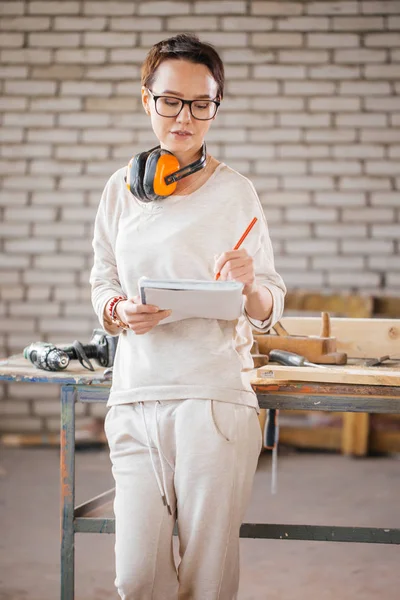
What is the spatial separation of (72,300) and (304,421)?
190cm

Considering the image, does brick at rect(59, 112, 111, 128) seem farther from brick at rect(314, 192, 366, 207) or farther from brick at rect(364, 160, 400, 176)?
brick at rect(364, 160, 400, 176)

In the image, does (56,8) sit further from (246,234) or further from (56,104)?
(246,234)

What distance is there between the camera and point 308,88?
17.9 ft

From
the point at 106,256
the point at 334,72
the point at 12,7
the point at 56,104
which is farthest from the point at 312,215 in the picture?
the point at 106,256

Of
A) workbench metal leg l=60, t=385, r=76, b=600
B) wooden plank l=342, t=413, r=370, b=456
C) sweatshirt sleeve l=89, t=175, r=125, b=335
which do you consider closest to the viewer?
sweatshirt sleeve l=89, t=175, r=125, b=335

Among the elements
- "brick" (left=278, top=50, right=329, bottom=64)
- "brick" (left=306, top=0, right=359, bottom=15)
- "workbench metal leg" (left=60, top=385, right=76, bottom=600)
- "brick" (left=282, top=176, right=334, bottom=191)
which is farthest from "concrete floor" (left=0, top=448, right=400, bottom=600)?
"brick" (left=306, top=0, right=359, bottom=15)

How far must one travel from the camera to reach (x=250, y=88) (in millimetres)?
5488

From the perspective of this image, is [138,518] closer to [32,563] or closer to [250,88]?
[32,563]

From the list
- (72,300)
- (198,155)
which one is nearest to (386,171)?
(72,300)

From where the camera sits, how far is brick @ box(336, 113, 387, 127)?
545cm

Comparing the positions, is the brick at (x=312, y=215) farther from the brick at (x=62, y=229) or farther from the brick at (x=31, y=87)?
the brick at (x=31, y=87)

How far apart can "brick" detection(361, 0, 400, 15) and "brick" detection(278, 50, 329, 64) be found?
410 millimetres

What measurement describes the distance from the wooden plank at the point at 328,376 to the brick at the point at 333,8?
12.5 ft

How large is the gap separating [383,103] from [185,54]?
3.90m
